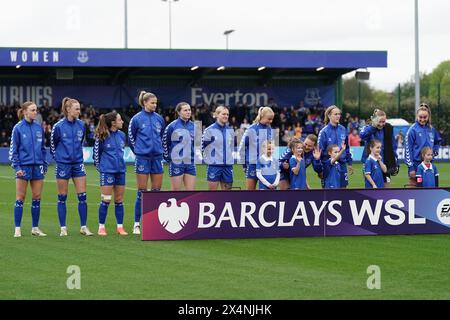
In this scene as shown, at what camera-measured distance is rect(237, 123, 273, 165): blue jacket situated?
15367mm

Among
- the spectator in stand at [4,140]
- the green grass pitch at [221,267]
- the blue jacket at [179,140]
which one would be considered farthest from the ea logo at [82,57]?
the blue jacket at [179,140]

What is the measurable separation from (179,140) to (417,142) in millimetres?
4280

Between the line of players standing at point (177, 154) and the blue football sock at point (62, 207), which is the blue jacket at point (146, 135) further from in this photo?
the blue football sock at point (62, 207)

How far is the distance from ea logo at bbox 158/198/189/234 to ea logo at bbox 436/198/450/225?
12.8 ft


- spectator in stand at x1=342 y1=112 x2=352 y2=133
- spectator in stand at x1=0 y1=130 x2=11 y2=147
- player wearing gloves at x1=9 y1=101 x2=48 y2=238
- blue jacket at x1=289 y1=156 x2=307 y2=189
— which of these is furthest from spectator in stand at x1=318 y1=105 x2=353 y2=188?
spectator in stand at x1=0 y1=130 x2=11 y2=147

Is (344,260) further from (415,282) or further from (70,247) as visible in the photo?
(70,247)

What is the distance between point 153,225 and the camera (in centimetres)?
1377

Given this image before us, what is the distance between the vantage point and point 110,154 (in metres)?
14.5

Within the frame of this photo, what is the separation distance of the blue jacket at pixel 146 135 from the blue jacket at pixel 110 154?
0.30m

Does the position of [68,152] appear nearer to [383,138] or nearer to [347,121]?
[383,138]

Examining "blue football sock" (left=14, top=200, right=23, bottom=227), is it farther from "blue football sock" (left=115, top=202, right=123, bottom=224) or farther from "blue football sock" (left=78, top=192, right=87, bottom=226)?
"blue football sock" (left=115, top=202, right=123, bottom=224)

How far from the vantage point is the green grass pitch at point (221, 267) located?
9570 millimetres

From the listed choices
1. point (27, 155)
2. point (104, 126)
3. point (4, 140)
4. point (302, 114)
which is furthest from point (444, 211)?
point (302, 114)
